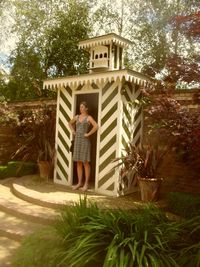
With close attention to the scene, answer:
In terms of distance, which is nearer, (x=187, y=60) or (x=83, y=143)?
(x=187, y=60)

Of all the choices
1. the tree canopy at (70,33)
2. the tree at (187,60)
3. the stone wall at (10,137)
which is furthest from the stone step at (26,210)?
the tree canopy at (70,33)

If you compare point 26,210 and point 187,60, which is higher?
point 187,60

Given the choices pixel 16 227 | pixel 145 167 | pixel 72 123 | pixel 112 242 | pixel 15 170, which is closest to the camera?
pixel 112 242

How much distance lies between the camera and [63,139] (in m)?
8.11

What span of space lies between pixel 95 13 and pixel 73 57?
3.53 m

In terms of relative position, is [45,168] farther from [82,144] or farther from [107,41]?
[107,41]

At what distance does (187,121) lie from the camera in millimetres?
5555

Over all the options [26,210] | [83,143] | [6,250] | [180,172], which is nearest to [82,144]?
[83,143]

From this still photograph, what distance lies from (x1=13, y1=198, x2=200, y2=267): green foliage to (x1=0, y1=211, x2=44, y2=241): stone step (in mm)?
1149

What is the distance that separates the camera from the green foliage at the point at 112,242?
321 cm

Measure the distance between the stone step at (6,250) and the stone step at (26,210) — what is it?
0.57 meters

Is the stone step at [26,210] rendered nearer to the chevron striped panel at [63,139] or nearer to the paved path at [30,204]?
the paved path at [30,204]

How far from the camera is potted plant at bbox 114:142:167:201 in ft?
21.1

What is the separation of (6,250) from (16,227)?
0.64 m
